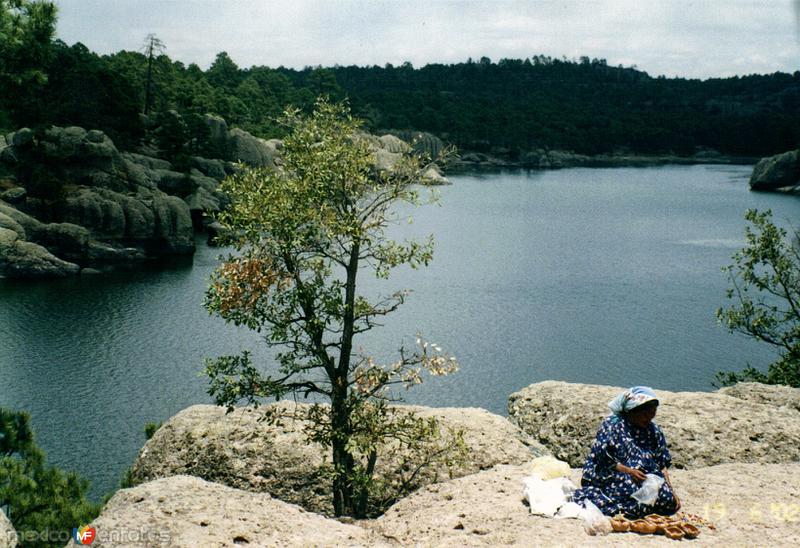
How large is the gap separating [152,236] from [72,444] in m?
42.8

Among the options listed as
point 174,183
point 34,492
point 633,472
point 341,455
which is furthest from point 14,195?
point 633,472

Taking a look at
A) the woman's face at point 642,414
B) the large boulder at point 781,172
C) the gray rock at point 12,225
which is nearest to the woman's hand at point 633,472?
the woman's face at point 642,414

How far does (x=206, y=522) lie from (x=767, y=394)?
1428 cm

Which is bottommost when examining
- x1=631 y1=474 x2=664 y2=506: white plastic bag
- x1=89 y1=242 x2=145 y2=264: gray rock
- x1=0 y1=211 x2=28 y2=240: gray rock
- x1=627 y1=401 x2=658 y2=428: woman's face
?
x1=89 y1=242 x2=145 y2=264: gray rock

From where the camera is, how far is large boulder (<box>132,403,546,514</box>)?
56.1ft

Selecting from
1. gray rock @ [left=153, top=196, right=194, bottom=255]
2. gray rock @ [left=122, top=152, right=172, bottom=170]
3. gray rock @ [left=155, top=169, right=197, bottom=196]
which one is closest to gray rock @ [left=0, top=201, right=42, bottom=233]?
gray rock @ [left=153, top=196, right=194, bottom=255]

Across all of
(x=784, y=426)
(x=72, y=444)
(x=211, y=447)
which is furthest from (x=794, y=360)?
(x=72, y=444)

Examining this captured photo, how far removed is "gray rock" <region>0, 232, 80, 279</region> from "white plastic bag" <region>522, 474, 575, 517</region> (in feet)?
184

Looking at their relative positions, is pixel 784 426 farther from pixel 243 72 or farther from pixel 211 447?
pixel 243 72

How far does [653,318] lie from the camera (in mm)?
51938

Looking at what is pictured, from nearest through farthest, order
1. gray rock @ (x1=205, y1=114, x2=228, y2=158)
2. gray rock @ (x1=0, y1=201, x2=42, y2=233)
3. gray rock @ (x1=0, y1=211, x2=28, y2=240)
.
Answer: gray rock @ (x1=0, y1=211, x2=28, y2=240)
gray rock @ (x1=0, y1=201, x2=42, y2=233)
gray rock @ (x1=205, y1=114, x2=228, y2=158)

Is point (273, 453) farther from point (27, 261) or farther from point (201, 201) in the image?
point (201, 201)

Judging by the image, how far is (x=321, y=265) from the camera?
15.7 metres

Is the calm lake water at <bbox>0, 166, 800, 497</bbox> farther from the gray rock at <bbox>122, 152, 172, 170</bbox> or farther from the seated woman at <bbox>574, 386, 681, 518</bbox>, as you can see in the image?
the seated woman at <bbox>574, 386, 681, 518</bbox>
